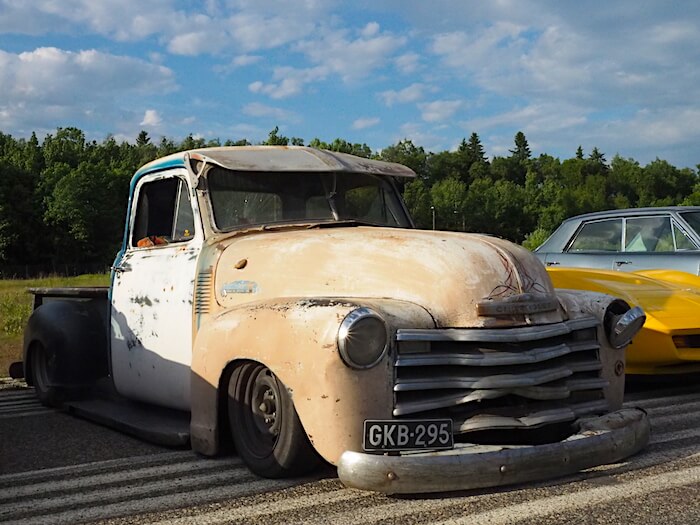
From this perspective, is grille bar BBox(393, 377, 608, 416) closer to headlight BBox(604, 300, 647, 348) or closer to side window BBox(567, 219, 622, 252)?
headlight BBox(604, 300, 647, 348)

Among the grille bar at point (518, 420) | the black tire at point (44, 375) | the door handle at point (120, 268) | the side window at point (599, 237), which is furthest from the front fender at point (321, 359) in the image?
the side window at point (599, 237)

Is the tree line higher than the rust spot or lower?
higher

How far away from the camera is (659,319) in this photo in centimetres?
704

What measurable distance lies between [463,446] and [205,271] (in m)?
2.22

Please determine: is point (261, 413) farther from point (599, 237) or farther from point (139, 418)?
point (599, 237)

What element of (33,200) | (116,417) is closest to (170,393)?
(116,417)

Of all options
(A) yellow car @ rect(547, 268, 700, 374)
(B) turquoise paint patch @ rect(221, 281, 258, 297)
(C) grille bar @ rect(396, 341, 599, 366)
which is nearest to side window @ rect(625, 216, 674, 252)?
(A) yellow car @ rect(547, 268, 700, 374)

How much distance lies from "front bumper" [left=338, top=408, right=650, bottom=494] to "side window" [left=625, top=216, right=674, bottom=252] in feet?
20.4

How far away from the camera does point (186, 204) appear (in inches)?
228

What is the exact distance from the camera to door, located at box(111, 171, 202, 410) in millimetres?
5461

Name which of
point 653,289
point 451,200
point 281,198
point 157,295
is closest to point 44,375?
point 157,295

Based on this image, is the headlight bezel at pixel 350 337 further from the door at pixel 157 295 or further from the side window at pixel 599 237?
the side window at pixel 599 237

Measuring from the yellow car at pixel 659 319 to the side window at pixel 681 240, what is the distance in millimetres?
1564

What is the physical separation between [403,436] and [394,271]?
1033mm
